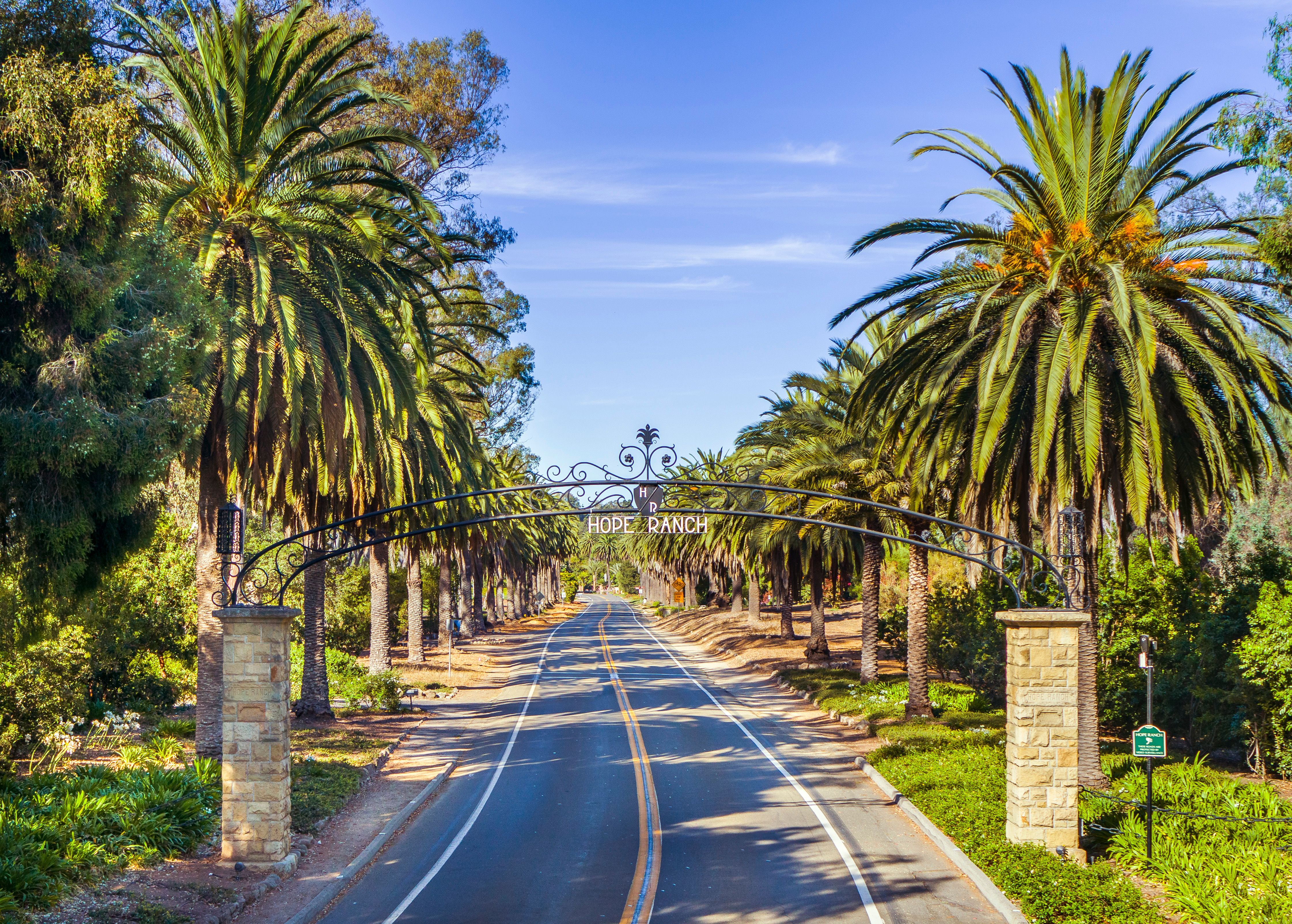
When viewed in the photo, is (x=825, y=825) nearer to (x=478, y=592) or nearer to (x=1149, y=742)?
(x=1149, y=742)

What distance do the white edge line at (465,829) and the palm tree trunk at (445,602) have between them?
51.0 feet

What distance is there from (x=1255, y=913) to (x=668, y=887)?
654 cm

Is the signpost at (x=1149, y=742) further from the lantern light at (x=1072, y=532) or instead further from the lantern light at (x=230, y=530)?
the lantern light at (x=230, y=530)

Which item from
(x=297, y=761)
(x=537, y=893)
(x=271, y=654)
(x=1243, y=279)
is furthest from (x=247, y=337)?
(x=1243, y=279)

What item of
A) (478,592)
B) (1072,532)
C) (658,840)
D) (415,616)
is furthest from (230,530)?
(478,592)

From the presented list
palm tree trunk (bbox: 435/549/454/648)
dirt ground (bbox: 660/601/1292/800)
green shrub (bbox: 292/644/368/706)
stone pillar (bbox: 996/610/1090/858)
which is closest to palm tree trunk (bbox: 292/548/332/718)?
green shrub (bbox: 292/644/368/706)

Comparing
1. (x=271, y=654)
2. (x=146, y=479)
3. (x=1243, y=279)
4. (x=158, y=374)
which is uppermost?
(x=1243, y=279)

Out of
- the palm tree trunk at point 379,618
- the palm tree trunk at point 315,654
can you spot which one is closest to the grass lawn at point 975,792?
the palm tree trunk at point 315,654

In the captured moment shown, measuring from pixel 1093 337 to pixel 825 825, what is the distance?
9.15 meters

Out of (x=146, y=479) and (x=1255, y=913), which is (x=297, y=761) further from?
(x=1255, y=913)

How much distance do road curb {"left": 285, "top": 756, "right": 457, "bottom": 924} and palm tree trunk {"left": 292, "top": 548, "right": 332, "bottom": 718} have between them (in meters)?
6.82

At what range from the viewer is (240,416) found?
16.6 metres

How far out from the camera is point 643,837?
1495cm

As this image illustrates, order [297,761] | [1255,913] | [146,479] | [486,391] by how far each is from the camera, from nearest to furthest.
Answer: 1. [1255,913]
2. [146,479]
3. [297,761]
4. [486,391]
